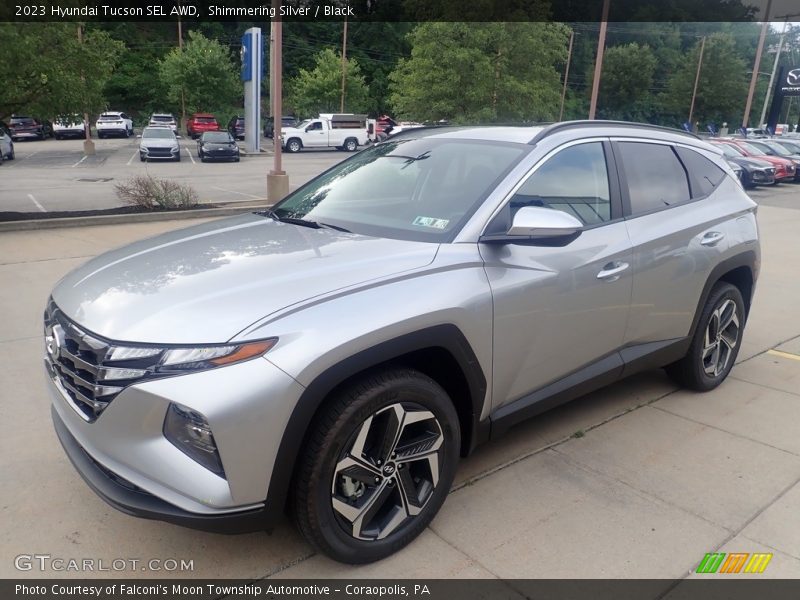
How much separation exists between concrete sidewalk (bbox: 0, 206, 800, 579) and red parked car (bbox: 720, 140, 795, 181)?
21344 mm

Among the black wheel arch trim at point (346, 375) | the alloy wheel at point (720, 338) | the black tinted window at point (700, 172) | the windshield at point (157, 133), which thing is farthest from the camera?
the windshield at point (157, 133)

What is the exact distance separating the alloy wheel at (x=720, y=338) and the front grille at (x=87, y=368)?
3544 millimetres

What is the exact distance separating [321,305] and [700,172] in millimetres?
3104

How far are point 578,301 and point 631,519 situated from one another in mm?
1038

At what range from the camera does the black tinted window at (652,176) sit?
365 centimetres

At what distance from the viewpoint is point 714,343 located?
4.32 m

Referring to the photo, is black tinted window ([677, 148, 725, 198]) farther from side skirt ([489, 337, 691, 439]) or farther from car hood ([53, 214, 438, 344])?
car hood ([53, 214, 438, 344])

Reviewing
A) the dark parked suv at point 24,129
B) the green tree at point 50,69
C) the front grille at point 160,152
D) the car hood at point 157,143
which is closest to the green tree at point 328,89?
the dark parked suv at point 24,129

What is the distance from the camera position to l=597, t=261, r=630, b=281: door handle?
3242 mm

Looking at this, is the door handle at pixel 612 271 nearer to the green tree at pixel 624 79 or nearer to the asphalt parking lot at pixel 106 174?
the asphalt parking lot at pixel 106 174

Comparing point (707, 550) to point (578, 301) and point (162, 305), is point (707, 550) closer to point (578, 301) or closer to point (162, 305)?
point (578, 301)

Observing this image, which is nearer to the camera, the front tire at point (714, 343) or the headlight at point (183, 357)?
the headlight at point (183, 357)

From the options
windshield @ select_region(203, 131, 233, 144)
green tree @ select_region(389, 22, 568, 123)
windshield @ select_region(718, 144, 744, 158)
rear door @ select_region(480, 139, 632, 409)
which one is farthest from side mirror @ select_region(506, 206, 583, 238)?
windshield @ select_region(203, 131, 233, 144)

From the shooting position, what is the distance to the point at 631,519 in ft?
9.58
